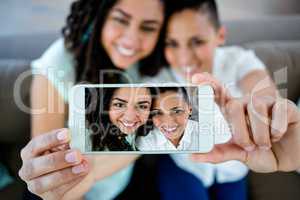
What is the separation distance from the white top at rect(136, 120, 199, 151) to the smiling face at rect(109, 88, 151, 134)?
0.02 metres

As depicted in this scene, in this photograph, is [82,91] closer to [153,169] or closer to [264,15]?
[153,169]

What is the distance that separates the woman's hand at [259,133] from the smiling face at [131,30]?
0.16 metres

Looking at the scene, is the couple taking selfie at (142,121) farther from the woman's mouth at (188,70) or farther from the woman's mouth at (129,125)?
the woman's mouth at (188,70)

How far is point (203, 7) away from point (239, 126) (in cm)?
24

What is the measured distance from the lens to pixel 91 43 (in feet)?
2.03

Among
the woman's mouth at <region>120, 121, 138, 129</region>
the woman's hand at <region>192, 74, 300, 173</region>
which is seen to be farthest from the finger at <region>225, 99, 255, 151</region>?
the woman's mouth at <region>120, 121, 138, 129</region>

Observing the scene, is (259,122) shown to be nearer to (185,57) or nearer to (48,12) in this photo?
(185,57)

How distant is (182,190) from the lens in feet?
1.94

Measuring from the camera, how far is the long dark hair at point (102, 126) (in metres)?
0.47

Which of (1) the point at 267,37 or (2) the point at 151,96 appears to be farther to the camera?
(1) the point at 267,37

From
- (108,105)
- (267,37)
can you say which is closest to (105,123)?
(108,105)

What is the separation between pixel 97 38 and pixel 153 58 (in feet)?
0.30

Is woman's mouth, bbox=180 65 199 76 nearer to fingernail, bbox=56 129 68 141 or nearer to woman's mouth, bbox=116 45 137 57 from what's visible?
woman's mouth, bbox=116 45 137 57

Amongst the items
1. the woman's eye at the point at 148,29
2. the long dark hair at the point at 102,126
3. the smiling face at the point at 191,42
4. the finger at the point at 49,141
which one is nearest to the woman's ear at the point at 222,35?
the smiling face at the point at 191,42
